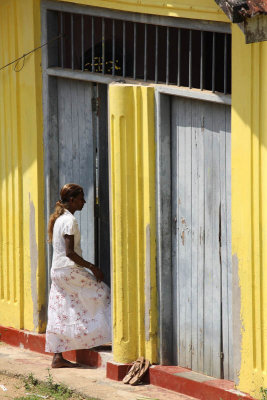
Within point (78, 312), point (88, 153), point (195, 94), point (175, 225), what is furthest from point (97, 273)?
point (195, 94)

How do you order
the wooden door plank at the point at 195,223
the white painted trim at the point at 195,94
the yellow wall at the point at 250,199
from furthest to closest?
the wooden door plank at the point at 195,223
the white painted trim at the point at 195,94
the yellow wall at the point at 250,199

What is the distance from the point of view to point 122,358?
885cm

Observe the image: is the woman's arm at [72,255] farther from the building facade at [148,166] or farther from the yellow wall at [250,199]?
the yellow wall at [250,199]

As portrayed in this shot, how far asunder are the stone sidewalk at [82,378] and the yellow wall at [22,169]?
423 millimetres

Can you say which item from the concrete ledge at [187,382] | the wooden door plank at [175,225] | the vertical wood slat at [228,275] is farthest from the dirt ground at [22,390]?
the vertical wood slat at [228,275]

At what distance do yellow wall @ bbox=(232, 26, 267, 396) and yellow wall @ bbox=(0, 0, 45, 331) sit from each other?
A: 2.88 metres

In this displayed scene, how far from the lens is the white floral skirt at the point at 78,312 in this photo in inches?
366

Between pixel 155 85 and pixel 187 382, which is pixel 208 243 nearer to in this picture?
pixel 187 382

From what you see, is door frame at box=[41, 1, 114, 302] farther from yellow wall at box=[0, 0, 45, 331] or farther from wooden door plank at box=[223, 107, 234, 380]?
wooden door plank at box=[223, 107, 234, 380]

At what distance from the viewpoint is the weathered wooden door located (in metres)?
9.51

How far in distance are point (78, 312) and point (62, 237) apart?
72 centimetres

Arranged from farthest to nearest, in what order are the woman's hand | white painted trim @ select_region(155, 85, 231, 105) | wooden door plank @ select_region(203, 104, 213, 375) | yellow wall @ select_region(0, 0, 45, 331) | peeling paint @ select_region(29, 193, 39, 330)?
peeling paint @ select_region(29, 193, 39, 330) → yellow wall @ select_region(0, 0, 45, 331) → the woman's hand → wooden door plank @ select_region(203, 104, 213, 375) → white painted trim @ select_region(155, 85, 231, 105)

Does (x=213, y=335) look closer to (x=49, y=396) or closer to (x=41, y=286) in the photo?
(x=49, y=396)

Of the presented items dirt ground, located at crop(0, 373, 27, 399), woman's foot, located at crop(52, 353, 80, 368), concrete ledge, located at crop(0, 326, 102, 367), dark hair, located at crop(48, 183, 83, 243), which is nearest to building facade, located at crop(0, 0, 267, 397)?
concrete ledge, located at crop(0, 326, 102, 367)
